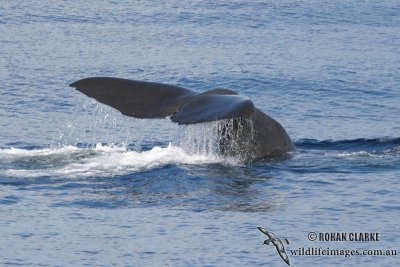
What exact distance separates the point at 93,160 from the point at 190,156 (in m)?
1.12

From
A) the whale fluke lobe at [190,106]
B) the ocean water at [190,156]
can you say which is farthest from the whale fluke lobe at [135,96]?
the ocean water at [190,156]

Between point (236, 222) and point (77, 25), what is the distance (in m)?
20.7

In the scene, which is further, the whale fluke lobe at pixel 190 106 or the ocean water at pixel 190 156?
the whale fluke lobe at pixel 190 106

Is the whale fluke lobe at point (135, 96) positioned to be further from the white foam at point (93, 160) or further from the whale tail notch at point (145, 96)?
the white foam at point (93, 160)

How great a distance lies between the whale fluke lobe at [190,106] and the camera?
11.4 meters

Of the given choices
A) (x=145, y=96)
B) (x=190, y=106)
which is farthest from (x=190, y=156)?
(x=190, y=106)

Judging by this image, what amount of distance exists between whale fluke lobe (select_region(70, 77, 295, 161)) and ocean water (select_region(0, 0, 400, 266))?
283mm

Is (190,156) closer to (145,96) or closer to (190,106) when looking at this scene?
(145,96)

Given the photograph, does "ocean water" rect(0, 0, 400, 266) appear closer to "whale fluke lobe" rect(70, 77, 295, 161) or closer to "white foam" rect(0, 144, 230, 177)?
"white foam" rect(0, 144, 230, 177)

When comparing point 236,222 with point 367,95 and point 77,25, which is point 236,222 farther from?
point 77,25

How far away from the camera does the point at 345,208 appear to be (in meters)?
11.2

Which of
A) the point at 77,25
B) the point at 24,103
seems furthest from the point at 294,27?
the point at 24,103

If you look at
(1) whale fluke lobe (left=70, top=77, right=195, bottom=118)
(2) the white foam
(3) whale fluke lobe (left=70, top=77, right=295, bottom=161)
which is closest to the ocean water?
(2) the white foam

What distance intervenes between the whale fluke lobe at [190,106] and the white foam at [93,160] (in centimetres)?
37
